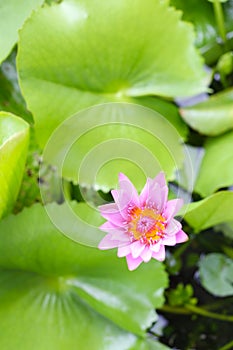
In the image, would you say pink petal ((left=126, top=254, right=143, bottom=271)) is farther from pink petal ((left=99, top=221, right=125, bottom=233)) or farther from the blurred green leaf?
the blurred green leaf

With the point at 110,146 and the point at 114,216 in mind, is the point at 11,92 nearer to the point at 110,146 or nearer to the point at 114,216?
the point at 110,146

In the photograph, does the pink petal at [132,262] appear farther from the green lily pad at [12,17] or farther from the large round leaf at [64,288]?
the green lily pad at [12,17]

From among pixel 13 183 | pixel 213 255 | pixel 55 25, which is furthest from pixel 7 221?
pixel 213 255

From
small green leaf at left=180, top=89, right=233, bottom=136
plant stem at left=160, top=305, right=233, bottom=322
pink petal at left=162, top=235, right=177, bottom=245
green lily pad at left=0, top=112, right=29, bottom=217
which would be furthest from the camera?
plant stem at left=160, top=305, right=233, bottom=322

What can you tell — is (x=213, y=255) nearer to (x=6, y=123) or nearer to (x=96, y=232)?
(x=96, y=232)

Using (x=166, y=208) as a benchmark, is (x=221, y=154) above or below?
below

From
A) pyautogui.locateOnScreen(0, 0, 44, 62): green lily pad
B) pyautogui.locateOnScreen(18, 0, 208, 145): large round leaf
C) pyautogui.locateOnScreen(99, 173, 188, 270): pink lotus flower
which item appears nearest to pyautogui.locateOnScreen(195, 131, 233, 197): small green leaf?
pyautogui.locateOnScreen(18, 0, 208, 145): large round leaf

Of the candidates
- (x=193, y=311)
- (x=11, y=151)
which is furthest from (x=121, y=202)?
(x=193, y=311)
